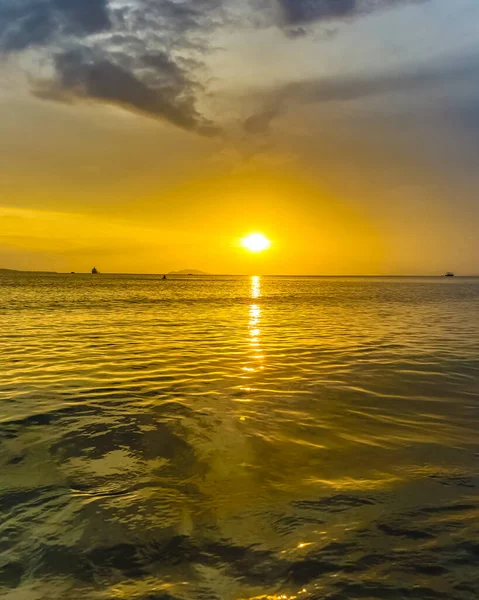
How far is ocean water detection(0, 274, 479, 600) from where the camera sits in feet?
16.1

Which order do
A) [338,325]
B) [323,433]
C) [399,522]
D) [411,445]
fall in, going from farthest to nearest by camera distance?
[338,325] < [323,433] < [411,445] < [399,522]

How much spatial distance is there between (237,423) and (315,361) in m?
8.51

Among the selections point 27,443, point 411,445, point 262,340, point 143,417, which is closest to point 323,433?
point 411,445

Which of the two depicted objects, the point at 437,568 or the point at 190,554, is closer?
the point at 437,568

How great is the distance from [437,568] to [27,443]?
311 inches

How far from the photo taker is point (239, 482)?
7348 millimetres

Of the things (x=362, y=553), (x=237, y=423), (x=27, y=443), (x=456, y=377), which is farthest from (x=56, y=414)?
(x=456, y=377)

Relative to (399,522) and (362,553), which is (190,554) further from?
(399,522)

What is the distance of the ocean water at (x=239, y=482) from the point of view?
491 cm

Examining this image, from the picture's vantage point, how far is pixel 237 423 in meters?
10.4

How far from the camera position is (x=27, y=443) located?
29.8ft

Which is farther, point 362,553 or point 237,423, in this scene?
point 237,423

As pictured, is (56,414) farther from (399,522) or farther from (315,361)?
(315,361)

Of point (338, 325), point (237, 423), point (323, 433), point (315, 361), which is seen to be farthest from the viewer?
point (338, 325)
